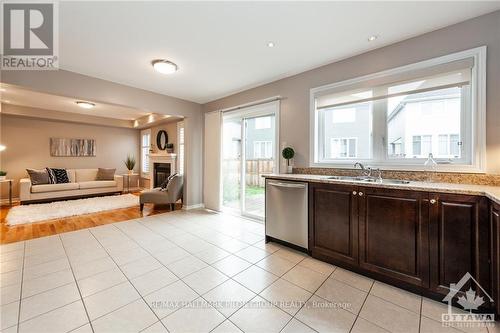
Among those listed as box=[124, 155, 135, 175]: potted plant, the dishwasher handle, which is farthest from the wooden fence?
box=[124, 155, 135, 175]: potted plant

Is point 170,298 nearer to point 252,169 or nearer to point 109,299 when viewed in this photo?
point 109,299

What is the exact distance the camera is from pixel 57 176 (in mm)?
5617

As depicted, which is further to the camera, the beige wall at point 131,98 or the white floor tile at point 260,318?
the beige wall at point 131,98

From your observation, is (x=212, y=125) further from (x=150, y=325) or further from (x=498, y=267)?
(x=498, y=267)

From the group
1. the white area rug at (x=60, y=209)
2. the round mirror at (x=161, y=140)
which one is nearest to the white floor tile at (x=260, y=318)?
the white area rug at (x=60, y=209)

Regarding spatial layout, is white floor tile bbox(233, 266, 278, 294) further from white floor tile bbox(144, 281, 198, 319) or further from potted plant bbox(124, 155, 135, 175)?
potted plant bbox(124, 155, 135, 175)

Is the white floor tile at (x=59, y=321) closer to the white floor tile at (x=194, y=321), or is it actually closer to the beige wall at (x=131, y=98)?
the white floor tile at (x=194, y=321)

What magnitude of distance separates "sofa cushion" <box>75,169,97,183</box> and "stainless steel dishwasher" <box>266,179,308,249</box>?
253 inches

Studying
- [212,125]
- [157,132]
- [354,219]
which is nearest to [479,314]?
[354,219]

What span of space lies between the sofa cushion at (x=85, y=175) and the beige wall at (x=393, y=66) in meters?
5.82

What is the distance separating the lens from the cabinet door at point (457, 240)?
4.98 ft

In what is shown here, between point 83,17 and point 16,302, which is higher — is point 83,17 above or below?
above

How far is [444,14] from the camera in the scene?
75.9 inches

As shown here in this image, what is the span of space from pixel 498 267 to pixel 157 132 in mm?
7586
